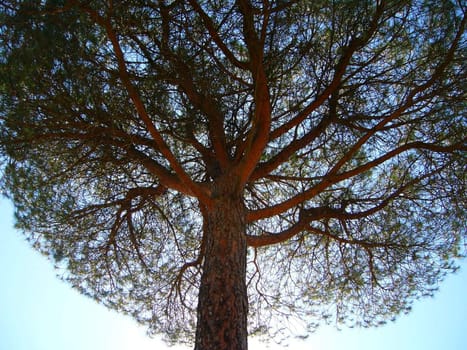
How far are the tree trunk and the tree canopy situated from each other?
25cm

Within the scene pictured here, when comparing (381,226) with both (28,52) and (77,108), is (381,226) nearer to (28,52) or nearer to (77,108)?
(77,108)

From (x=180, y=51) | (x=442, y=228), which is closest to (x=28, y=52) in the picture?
(x=180, y=51)

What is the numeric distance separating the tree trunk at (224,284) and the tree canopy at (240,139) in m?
0.25

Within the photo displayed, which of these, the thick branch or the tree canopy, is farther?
the tree canopy

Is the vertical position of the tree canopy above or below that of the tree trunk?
above

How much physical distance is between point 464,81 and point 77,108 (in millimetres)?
3238

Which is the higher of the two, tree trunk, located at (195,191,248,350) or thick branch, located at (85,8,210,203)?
thick branch, located at (85,8,210,203)

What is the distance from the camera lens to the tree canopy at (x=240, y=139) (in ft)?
11.0

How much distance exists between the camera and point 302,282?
5199mm

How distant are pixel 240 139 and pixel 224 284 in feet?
5.34

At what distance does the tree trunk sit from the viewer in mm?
2805

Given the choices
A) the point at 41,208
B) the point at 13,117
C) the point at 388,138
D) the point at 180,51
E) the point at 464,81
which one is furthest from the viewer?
the point at 388,138

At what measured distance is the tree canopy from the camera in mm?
3352

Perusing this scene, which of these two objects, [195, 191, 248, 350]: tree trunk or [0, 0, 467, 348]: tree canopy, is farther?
[0, 0, 467, 348]: tree canopy
